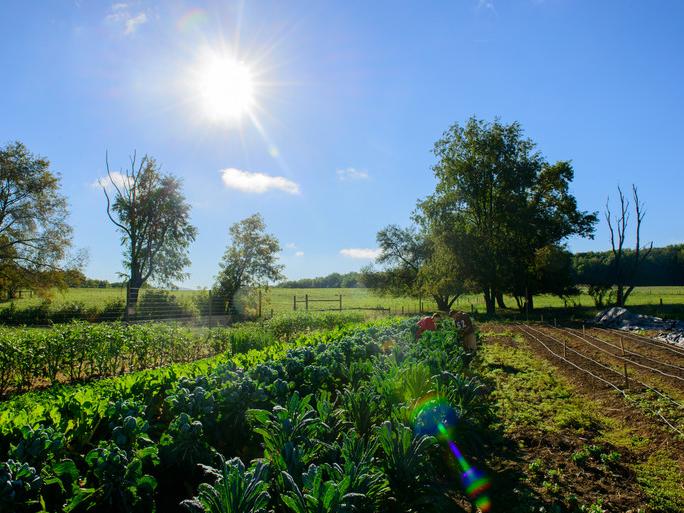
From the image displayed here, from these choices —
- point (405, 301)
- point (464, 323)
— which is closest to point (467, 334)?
point (464, 323)

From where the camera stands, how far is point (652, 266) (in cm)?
5797

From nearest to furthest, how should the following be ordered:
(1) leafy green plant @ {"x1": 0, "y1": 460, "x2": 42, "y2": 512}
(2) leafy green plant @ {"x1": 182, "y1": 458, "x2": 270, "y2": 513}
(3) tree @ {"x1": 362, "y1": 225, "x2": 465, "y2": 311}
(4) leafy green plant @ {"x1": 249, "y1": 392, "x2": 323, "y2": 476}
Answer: (1) leafy green plant @ {"x1": 0, "y1": 460, "x2": 42, "y2": 512} < (2) leafy green plant @ {"x1": 182, "y1": 458, "x2": 270, "y2": 513} < (4) leafy green plant @ {"x1": 249, "y1": 392, "x2": 323, "y2": 476} < (3) tree @ {"x1": 362, "y1": 225, "x2": 465, "y2": 311}

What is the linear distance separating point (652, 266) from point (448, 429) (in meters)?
70.2

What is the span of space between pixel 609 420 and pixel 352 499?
5.19 metres

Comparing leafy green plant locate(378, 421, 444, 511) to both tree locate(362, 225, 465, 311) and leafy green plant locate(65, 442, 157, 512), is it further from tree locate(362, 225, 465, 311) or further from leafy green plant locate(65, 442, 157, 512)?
tree locate(362, 225, 465, 311)

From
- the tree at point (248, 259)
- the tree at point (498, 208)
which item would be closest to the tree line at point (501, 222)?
the tree at point (498, 208)

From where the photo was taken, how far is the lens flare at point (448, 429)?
3062mm

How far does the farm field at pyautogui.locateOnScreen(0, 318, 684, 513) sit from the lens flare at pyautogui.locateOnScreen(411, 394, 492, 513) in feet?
0.05

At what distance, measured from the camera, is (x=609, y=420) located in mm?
5477

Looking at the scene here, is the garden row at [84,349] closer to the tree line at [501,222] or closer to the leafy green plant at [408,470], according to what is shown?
the leafy green plant at [408,470]

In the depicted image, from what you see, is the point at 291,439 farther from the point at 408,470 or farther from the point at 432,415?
the point at 432,415

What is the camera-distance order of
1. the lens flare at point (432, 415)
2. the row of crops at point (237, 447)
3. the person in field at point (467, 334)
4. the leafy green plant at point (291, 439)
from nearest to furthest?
the row of crops at point (237, 447) < the leafy green plant at point (291, 439) < the lens flare at point (432, 415) < the person in field at point (467, 334)

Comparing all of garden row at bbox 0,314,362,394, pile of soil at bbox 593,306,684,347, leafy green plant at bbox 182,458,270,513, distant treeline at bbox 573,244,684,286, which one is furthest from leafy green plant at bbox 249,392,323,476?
distant treeline at bbox 573,244,684,286

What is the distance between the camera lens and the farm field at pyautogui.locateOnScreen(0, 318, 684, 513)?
6.42ft
